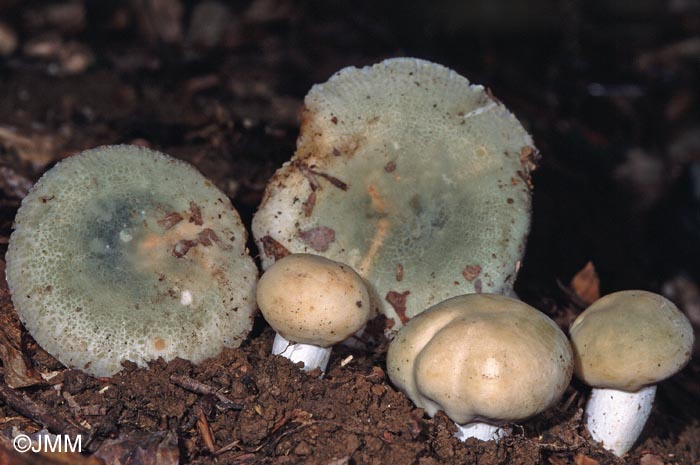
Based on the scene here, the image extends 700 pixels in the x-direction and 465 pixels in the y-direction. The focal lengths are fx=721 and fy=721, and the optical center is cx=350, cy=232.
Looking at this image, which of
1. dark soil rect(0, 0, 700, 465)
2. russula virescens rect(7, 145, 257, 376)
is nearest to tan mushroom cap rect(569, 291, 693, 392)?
dark soil rect(0, 0, 700, 465)

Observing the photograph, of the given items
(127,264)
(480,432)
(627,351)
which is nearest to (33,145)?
Result: (127,264)

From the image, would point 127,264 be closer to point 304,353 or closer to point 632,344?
point 304,353

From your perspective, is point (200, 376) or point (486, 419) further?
point (200, 376)

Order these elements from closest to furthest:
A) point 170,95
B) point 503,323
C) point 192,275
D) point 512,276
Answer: point 503,323 → point 192,275 → point 512,276 → point 170,95

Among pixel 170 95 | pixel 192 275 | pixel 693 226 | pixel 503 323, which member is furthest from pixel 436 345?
pixel 693 226

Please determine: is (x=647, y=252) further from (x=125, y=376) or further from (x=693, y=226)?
(x=125, y=376)

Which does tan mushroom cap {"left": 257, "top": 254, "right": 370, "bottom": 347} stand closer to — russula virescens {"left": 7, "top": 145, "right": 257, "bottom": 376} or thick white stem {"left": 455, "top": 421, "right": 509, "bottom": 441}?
russula virescens {"left": 7, "top": 145, "right": 257, "bottom": 376}
